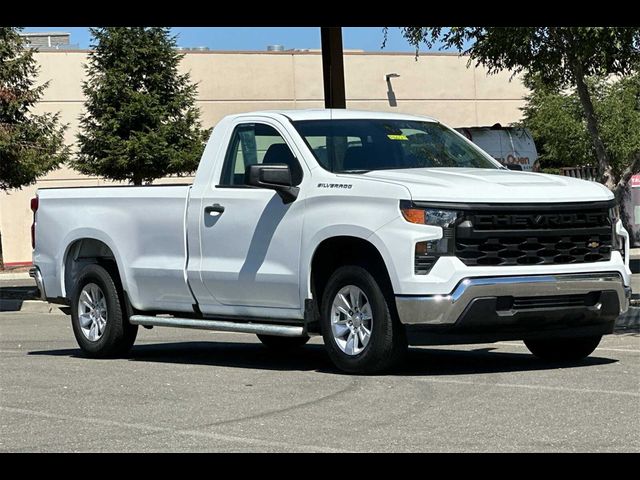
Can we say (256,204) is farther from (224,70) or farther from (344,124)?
(224,70)

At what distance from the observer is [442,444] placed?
750 centimetres

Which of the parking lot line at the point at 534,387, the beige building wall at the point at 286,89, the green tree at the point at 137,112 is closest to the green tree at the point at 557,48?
the parking lot line at the point at 534,387

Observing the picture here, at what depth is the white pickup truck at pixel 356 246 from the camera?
10227 millimetres

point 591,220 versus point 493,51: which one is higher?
point 493,51

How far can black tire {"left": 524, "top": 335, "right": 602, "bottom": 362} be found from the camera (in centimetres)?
1139

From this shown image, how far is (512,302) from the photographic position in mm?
10289

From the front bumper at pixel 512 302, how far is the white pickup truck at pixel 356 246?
0.01 metres

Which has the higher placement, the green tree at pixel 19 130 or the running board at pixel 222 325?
the green tree at pixel 19 130

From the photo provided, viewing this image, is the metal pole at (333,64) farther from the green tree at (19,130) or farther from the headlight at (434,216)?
the green tree at (19,130)

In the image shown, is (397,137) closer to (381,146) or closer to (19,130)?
(381,146)

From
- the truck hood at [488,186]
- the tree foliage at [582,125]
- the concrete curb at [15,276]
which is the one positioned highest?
the tree foliage at [582,125]

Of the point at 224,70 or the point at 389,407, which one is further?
the point at 224,70

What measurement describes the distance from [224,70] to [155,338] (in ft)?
110
